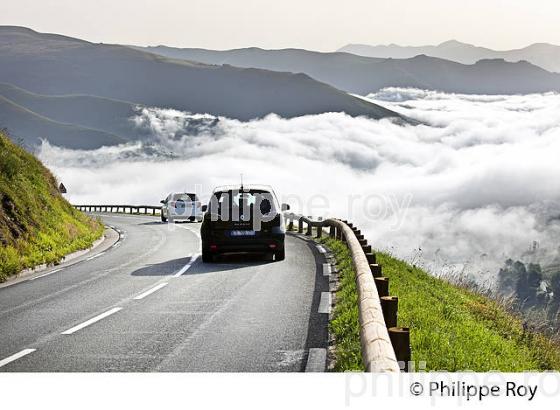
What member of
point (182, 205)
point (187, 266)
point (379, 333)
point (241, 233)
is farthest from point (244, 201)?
point (182, 205)

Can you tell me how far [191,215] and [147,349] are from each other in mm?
32357

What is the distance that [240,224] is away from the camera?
55.7 ft

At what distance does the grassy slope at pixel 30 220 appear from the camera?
57.3ft

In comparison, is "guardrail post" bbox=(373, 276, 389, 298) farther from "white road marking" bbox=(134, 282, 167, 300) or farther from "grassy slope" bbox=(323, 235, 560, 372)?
"white road marking" bbox=(134, 282, 167, 300)

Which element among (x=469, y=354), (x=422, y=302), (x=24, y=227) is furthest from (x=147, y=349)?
(x=24, y=227)

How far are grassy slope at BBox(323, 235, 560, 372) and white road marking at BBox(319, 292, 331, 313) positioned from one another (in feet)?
0.54

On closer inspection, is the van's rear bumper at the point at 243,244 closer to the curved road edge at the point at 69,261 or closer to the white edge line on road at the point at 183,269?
the white edge line on road at the point at 183,269

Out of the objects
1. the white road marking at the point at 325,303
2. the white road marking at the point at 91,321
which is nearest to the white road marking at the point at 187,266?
the white road marking at the point at 325,303

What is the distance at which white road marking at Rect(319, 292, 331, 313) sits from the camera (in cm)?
1064

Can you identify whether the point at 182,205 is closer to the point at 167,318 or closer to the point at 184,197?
the point at 184,197

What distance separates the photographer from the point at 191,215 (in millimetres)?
40125

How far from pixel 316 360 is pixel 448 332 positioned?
2.48 metres

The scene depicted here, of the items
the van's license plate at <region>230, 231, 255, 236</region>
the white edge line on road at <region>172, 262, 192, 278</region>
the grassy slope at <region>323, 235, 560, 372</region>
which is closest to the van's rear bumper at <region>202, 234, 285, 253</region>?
the van's license plate at <region>230, 231, 255, 236</region>

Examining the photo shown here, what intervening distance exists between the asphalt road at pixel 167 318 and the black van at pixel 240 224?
1.52 ft
